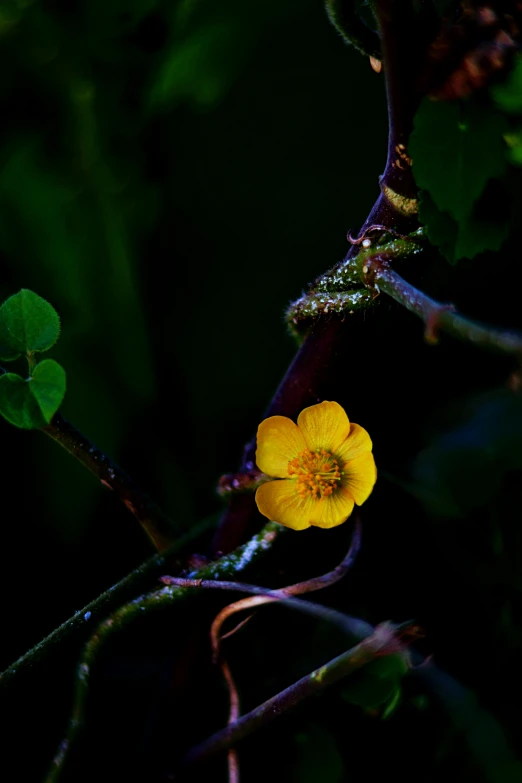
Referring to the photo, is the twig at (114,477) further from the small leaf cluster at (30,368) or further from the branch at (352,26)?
the branch at (352,26)

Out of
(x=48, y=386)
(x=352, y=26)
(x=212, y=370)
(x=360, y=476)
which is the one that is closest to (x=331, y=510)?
(x=360, y=476)

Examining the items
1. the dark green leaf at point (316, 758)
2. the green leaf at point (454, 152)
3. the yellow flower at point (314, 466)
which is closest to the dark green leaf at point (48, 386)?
the yellow flower at point (314, 466)

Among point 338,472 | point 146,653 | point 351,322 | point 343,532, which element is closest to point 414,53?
point 351,322

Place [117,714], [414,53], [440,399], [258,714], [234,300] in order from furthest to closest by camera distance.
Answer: [234,300] → [440,399] → [117,714] → [258,714] → [414,53]

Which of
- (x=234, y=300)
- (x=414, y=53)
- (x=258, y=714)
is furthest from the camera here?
(x=234, y=300)

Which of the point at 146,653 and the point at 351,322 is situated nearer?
the point at 351,322

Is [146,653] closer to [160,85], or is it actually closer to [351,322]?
[351,322]
